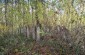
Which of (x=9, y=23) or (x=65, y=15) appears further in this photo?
(x=9, y=23)

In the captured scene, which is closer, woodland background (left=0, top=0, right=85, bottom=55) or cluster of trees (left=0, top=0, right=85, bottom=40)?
woodland background (left=0, top=0, right=85, bottom=55)

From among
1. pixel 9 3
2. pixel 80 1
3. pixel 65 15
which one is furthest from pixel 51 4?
pixel 9 3

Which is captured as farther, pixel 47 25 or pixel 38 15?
pixel 47 25

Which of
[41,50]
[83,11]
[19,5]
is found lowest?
[41,50]

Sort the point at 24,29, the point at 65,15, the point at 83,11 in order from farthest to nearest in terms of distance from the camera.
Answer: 1. the point at 24,29
2. the point at 65,15
3. the point at 83,11

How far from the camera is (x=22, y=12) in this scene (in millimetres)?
15109

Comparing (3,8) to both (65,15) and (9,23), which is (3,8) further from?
(65,15)

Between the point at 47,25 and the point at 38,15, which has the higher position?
the point at 38,15

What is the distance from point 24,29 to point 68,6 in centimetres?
663

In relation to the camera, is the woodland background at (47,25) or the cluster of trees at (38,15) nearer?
the woodland background at (47,25)

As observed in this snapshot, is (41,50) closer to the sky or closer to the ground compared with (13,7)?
closer to the ground

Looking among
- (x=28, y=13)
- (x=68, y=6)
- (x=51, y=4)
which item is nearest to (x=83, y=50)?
(x=68, y=6)

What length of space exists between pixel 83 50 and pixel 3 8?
8631mm

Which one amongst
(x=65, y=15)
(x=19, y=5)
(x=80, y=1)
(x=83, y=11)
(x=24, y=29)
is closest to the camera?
(x=83, y=11)
